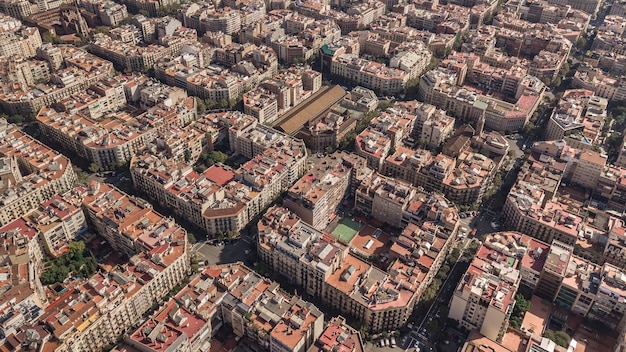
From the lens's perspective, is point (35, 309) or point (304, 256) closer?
point (35, 309)

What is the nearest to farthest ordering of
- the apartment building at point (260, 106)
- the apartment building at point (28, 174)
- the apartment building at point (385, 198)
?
the apartment building at point (28, 174) → the apartment building at point (385, 198) → the apartment building at point (260, 106)

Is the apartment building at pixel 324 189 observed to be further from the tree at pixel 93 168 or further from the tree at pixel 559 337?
the tree at pixel 93 168

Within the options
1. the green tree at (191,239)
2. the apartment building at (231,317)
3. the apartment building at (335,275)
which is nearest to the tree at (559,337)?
the apartment building at (335,275)

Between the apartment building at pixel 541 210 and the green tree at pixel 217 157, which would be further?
the green tree at pixel 217 157

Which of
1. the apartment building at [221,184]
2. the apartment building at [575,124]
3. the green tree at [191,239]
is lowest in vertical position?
the green tree at [191,239]

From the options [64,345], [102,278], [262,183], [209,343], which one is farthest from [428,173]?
[64,345]

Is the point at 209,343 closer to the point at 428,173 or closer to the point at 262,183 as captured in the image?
the point at 262,183
